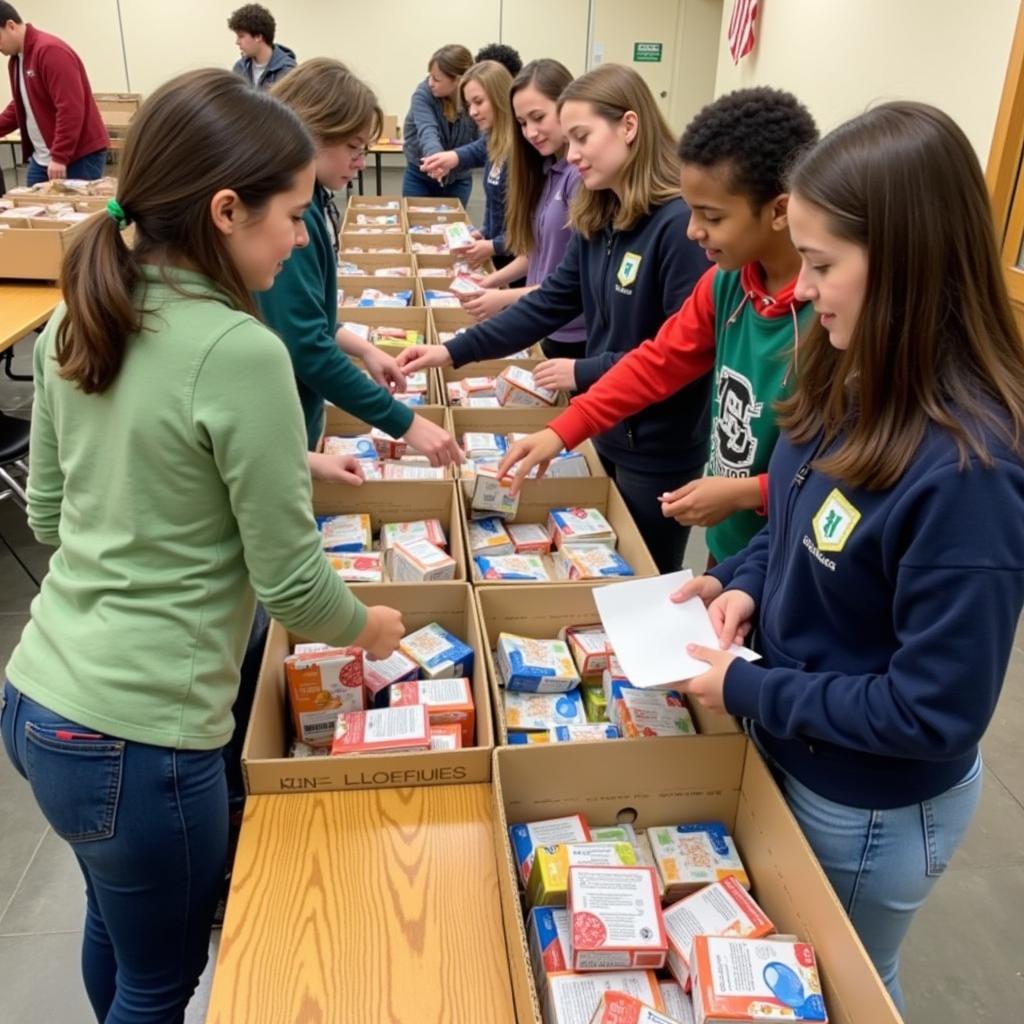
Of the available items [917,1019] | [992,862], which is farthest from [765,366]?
[992,862]

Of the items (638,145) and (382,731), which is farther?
(638,145)

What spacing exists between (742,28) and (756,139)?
7889mm

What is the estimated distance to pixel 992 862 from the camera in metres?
2.11

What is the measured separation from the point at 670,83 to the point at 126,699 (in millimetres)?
12500

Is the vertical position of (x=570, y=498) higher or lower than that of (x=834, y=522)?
lower

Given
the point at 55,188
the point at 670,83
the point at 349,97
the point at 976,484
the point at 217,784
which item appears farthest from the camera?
the point at 670,83

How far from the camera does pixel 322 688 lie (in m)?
1.47

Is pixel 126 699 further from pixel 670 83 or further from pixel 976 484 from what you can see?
pixel 670 83

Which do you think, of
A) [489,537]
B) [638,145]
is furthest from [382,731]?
[638,145]

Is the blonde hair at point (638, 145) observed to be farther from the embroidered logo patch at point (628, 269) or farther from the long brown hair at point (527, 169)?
the long brown hair at point (527, 169)

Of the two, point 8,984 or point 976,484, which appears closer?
point 976,484

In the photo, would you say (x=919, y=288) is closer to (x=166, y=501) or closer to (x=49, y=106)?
(x=166, y=501)

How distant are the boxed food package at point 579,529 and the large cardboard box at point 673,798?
736mm

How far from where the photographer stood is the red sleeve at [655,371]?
65.6 inches
